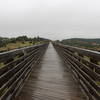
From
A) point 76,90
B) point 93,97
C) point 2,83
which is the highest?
point 2,83

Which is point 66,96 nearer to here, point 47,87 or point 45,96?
point 45,96

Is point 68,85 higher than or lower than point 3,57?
lower

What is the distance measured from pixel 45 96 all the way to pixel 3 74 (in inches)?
48.4

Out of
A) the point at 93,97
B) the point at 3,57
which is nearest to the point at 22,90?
the point at 3,57

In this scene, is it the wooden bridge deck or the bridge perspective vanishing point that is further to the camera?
the wooden bridge deck

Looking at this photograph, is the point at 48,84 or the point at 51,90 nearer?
the point at 51,90

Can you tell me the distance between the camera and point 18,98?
10.7 feet

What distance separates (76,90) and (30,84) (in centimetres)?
131

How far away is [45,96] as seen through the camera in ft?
11.1

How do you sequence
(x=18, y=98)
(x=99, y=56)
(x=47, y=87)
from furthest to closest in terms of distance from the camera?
(x=47, y=87)
(x=18, y=98)
(x=99, y=56)

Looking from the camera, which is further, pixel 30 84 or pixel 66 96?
pixel 30 84

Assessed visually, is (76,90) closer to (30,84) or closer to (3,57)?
(30,84)

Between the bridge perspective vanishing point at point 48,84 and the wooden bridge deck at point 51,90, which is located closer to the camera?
the bridge perspective vanishing point at point 48,84

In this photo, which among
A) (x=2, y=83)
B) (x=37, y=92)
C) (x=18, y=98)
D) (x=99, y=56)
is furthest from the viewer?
(x=37, y=92)
